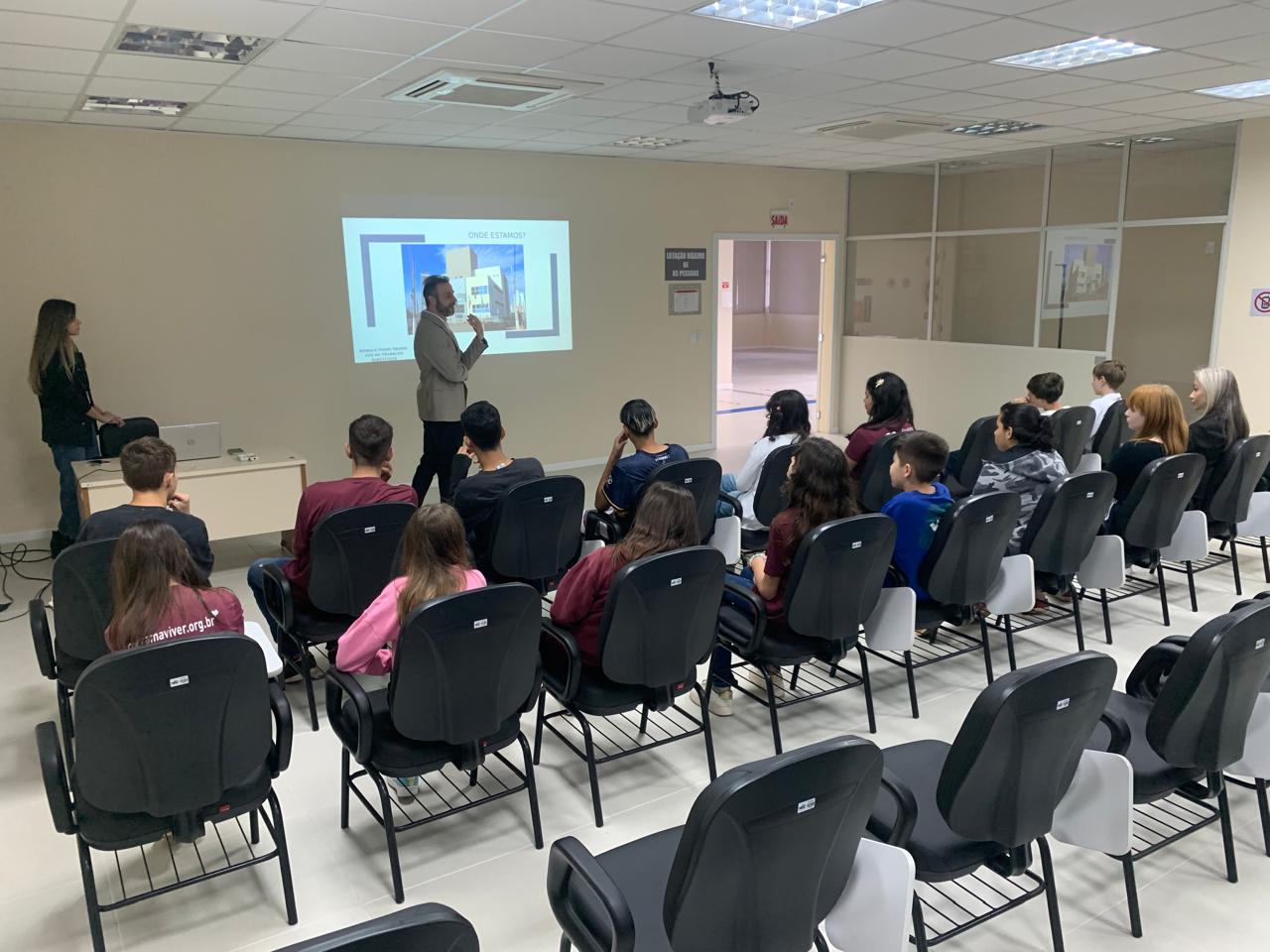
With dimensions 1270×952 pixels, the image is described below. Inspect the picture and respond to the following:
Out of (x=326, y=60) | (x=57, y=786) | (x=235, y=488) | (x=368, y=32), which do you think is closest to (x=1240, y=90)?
(x=368, y=32)

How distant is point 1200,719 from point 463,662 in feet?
6.20

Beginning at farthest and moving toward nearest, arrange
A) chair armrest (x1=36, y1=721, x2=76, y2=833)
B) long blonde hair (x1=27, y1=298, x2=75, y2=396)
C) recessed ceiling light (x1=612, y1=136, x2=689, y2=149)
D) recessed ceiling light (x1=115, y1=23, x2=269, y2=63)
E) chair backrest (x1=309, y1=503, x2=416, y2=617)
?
1. recessed ceiling light (x1=612, y1=136, x2=689, y2=149)
2. long blonde hair (x1=27, y1=298, x2=75, y2=396)
3. recessed ceiling light (x1=115, y1=23, x2=269, y2=63)
4. chair backrest (x1=309, y1=503, x2=416, y2=617)
5. chair armrest (x1=36, y1=721, x2=76, y2=833)

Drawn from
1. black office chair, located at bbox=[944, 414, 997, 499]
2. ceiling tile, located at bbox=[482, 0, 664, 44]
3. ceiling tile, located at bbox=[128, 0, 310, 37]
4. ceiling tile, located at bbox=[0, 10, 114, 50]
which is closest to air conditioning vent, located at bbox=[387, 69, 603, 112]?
ceiling tile, located at bbox=[482, 0, 664, 44]

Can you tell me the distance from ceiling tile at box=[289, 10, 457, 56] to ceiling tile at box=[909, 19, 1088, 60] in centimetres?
230

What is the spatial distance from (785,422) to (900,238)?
5681 mm

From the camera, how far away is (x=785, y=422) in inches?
182

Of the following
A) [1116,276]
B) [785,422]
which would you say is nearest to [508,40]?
[785,422]

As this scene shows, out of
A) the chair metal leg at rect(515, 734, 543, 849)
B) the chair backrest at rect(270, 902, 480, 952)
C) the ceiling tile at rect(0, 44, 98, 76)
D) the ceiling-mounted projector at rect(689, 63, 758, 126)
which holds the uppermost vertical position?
the ceiling tile at rect(0, 44, 98, 76)

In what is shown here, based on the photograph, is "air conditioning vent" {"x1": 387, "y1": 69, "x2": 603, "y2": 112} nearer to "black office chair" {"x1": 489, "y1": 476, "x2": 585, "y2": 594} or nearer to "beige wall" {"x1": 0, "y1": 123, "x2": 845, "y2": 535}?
"beige wall" {"x1": 0, "y1": 123, "x2": 845, "y2": 535}

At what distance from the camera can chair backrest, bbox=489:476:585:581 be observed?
3.72 meters

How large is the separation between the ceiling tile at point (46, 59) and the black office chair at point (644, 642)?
3.55 meters

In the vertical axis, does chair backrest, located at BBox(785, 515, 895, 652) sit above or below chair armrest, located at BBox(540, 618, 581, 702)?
above

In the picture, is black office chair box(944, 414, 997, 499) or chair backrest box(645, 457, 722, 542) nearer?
chair backrest box(645, 457, 722, 542)

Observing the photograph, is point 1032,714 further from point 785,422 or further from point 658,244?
point 658,244
